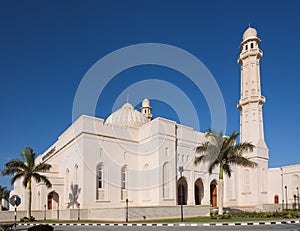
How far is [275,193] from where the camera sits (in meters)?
48.1

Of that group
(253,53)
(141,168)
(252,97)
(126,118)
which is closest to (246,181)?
(252,97)

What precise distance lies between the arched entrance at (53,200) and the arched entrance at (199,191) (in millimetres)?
17042

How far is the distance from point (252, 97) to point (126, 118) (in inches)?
691

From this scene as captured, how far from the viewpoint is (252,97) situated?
45188 millimetres

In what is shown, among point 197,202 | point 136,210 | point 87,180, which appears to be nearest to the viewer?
point 136,210

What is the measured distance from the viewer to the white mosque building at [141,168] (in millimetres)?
33969

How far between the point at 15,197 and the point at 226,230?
32.1 feet

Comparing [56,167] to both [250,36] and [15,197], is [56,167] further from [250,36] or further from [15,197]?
[250,36]

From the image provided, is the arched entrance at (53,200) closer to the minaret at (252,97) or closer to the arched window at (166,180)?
the arched window at (166,180)

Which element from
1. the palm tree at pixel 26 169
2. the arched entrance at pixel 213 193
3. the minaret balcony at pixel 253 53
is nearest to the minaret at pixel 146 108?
the arched entrance at pixel 213 193

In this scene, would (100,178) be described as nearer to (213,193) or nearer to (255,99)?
(213,193)

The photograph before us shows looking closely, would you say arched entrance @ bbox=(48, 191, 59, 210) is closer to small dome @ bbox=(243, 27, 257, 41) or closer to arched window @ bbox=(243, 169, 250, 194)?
arched window @ bbox=(243, 169, 250, 194)

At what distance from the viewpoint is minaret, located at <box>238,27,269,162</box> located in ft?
147

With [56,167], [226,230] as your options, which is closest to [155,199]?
[56,167]
